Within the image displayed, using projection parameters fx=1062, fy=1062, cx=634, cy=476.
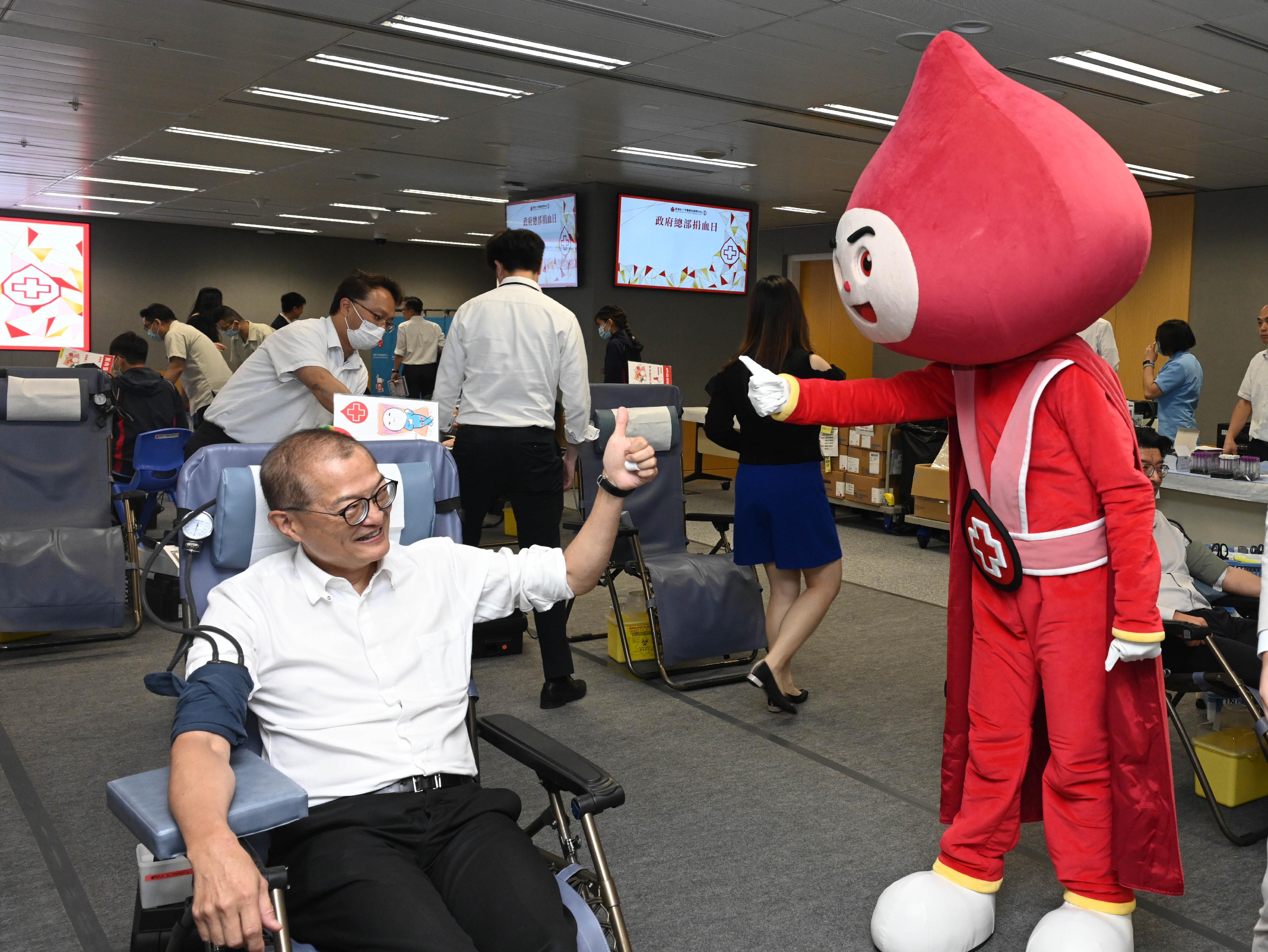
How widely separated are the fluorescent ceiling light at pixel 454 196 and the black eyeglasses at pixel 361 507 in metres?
9.37

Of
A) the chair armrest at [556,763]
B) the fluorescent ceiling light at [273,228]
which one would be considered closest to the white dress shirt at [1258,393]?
the chair armrest at [556,763]

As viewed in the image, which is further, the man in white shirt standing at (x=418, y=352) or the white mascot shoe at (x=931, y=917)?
the man in white shirt standing at (x=418, y=352)

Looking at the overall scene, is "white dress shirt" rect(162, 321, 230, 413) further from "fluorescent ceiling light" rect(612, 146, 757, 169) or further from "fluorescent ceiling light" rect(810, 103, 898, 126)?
"fluorescent ceiling light" rect(810, 103, 898, 126)

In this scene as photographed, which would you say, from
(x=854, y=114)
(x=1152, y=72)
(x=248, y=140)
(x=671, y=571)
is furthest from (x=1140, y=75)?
(x=248, y=140)

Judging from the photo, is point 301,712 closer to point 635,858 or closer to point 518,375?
point 635,858

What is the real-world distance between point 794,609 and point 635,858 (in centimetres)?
125

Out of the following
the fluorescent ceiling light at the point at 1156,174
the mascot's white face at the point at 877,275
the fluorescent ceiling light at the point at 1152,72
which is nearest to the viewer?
the mascot's white face at the point at 877,275

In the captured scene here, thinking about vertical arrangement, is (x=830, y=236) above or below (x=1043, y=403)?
above

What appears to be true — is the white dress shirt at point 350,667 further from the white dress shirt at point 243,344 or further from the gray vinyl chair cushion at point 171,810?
the white dress shirt at point 243,344

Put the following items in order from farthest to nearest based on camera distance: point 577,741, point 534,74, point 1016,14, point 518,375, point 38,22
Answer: point 534,74 → point 38,22 → point 1016,14 → point 518,375 → point 577,741

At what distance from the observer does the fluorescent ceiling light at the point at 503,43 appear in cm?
506

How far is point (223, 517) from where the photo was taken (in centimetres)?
211

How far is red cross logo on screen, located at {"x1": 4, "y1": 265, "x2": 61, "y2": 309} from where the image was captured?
13453mm

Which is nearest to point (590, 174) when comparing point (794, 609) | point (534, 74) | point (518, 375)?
point (534, 74)
